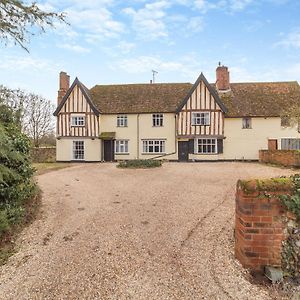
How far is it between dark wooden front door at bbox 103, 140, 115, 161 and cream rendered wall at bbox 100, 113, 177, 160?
54 centimetres

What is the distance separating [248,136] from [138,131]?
10989 millimetres

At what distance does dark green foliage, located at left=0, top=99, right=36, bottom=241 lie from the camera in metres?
6.41

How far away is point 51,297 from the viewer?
436 centimetres

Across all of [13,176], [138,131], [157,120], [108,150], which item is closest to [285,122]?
[157,120]

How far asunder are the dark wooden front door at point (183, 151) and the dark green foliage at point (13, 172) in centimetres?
1977

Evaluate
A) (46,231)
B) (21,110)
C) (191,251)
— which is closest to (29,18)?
(21,110)

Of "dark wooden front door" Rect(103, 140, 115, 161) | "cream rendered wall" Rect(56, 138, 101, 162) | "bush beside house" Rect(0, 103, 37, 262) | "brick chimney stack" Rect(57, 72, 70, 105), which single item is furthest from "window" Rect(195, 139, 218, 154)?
"bush beside house" Rect(0, 103, 37, 262)

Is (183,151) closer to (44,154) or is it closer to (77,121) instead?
(77,121)

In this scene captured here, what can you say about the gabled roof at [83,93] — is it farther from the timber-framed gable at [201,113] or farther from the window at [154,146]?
the timber-framed gable at [201,113]

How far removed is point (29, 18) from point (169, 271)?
21.7 feet

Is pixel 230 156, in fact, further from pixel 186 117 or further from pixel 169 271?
pixel 169 271

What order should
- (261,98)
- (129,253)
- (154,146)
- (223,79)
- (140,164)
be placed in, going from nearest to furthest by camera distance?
1. (129,253)
2. (140,164)
3. (154,146)
4. (261,98)
5. (223,79)

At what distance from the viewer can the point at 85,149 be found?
1089 inches

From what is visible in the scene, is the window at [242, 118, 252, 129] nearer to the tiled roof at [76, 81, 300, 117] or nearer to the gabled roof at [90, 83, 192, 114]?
the tiled roof at [76, 81, 300, 117]
